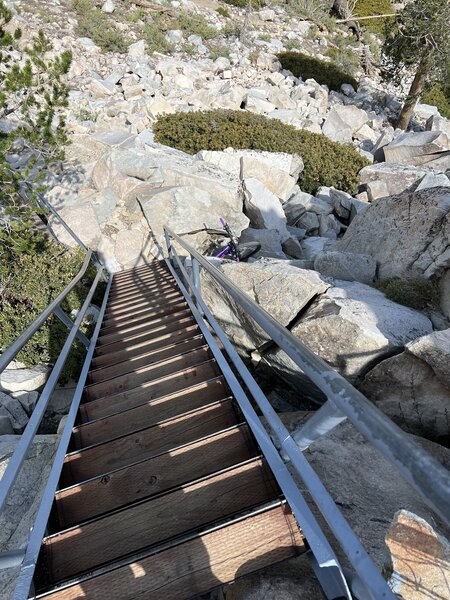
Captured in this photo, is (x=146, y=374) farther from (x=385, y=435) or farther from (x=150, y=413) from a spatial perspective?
(x=385, y=435)

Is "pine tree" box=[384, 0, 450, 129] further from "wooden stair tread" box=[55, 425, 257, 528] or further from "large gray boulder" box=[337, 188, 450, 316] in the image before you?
"wooden stair tread" box=[55, 425, 257, 528]

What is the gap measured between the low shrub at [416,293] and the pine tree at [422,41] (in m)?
14.8

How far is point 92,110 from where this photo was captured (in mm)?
13898

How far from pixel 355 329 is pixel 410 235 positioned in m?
2.22

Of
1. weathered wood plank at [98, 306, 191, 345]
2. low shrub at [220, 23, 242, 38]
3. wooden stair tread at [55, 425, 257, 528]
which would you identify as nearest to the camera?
wooden stair tread at [55, 425, 257, 528]

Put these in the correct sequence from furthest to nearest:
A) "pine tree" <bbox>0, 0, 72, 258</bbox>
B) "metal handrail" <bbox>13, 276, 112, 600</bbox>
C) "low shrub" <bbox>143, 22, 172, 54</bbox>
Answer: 1. "low shrub" <bbox>143, 22, 172, 54</bbox>
2. "pine tree" <bbox>0, 0, 72, 258</bbox>
3. "metal handrail" <bbox>13, 276, 112, 600</bbox>

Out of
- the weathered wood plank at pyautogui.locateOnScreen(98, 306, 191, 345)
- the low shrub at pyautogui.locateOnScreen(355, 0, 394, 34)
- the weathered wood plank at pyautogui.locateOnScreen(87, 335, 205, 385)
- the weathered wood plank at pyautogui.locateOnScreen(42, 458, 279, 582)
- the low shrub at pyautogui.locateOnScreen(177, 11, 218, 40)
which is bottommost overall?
the weathered wood plank at pyautogui.locateOnScreen(98, 306, 191, 345)

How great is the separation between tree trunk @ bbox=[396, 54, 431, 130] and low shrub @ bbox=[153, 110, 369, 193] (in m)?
4.88

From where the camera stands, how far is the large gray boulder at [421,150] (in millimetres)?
13359

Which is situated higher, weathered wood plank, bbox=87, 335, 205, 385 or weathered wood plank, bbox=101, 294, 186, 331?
weathered wood plank, bbox=87, 335, 205, 385

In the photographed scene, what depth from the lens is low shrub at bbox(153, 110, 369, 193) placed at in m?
12.9

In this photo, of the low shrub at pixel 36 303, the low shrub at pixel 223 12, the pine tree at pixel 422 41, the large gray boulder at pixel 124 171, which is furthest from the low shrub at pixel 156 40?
the low shrub at pixel 36 303

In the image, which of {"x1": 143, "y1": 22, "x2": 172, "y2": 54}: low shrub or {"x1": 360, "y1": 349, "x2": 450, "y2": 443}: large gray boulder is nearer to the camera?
{"x1": 360, "y1": 349, "x2": 450, "y2": 443}: large gray boulder

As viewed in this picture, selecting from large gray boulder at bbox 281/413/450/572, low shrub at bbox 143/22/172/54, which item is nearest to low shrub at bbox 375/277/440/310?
large gray boulder at bbox 281/413/450/572
